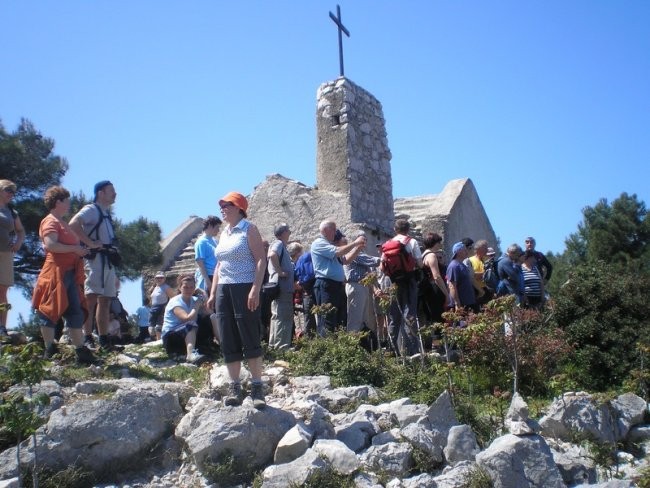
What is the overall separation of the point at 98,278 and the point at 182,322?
46.2 inches

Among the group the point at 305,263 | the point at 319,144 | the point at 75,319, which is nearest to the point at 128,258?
the point at 319,144

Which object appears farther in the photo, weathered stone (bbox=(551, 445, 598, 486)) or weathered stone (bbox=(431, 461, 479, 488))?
weathered stone (bbox=(551, 445, 598, 486))

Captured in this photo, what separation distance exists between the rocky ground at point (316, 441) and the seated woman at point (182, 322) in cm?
209

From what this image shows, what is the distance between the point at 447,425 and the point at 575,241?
1841 centimetres

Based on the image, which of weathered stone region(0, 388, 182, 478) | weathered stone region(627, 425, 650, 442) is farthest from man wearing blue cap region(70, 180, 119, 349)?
weathered stone region(627, 425, 650, 442)

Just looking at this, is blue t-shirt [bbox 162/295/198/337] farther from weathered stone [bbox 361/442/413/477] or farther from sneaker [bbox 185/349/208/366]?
weathered stone [bbox 361/442/413/477]

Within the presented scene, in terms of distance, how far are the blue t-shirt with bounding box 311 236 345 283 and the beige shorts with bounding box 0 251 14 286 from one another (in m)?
3.18

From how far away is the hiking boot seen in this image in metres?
6.72

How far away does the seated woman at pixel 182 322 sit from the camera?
8086 millimetres

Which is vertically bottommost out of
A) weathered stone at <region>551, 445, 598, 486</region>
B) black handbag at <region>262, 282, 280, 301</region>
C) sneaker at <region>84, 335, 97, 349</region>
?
weathered stone at <region>551, 445, 598, 486</region>

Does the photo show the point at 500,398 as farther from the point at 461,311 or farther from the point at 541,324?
the point at 541,324

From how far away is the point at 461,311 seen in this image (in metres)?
6.51

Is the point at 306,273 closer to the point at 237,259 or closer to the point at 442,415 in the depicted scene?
the point at 237,259

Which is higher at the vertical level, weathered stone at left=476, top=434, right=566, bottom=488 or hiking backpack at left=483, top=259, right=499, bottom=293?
hiking backpack at left=483, top=259, right=499, bottom=293
